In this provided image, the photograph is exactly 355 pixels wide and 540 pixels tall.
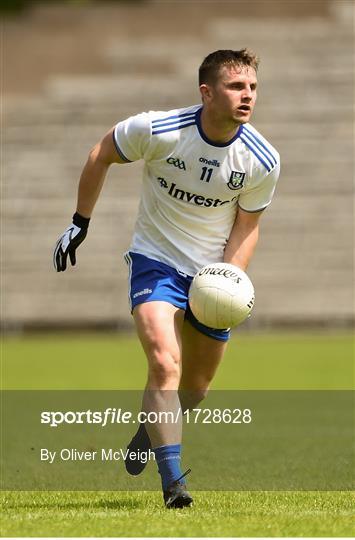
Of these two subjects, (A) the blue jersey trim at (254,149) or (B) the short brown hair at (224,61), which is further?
(A) the blue jersey trim at (254,149)

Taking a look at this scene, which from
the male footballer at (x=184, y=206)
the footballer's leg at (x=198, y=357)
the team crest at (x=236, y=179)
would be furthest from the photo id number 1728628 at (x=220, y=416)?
the team crest at (x=236, y=179)

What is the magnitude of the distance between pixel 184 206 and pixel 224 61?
864mm

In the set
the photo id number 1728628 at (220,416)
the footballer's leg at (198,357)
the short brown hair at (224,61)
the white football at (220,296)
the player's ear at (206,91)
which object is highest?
the short brown hair at (224,61)

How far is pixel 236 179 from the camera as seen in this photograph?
7.62 metres

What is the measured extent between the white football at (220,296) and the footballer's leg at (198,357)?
0.76ft

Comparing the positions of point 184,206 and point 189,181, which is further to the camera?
point 184,206

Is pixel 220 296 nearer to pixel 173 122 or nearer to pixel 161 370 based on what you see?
pixel 161 370

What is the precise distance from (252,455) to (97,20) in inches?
1132

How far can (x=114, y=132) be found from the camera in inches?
298

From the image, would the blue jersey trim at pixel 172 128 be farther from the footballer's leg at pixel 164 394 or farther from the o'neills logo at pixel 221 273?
the footballer's leg at pixel 164 394

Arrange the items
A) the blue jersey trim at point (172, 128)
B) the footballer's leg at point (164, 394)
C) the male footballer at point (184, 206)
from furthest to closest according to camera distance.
Result: the blue jersey trim at point (172, 128)
the male footballer at point (184, 206)
the footballer's leg at point (164, 394)

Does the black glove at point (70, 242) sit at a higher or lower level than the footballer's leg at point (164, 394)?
higher

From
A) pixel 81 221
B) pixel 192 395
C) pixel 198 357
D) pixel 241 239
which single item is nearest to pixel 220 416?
pixel 192 395

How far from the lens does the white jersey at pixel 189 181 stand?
297 inches
